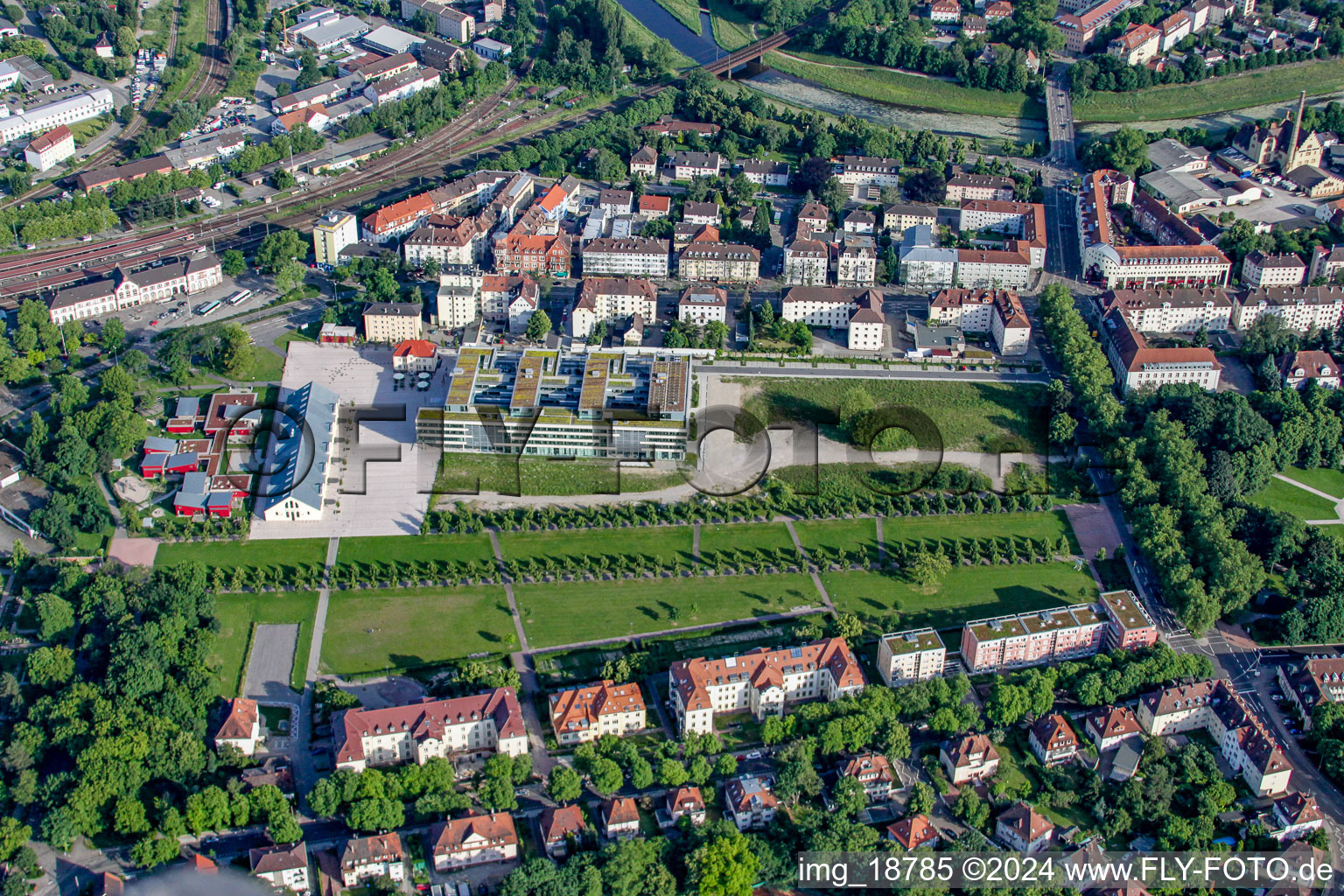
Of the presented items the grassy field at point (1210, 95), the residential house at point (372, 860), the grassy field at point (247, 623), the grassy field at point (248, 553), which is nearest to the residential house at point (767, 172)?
the grassy field at point (1210, 95)

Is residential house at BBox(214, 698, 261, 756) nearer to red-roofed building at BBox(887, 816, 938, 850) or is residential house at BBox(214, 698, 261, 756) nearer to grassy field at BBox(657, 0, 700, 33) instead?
red-roofed building at BBox(887, 816, 938, 850)

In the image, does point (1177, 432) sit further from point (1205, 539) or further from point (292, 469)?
point (292, 469)

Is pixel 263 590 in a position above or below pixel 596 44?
below

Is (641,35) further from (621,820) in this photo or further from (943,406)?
A: (621,820)

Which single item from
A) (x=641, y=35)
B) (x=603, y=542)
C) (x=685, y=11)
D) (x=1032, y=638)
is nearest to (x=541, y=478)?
(x=603, y=542)

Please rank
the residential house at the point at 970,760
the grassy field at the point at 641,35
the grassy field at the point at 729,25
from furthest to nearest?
the grassy field at the point at 729,25, the grassy field at the point at 641,35, the residential house at the point at 970,760

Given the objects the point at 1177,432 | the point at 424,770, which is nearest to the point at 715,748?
the point at 424,770

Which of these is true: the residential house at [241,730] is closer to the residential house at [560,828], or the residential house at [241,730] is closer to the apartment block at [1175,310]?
the residential house at [560,828]
